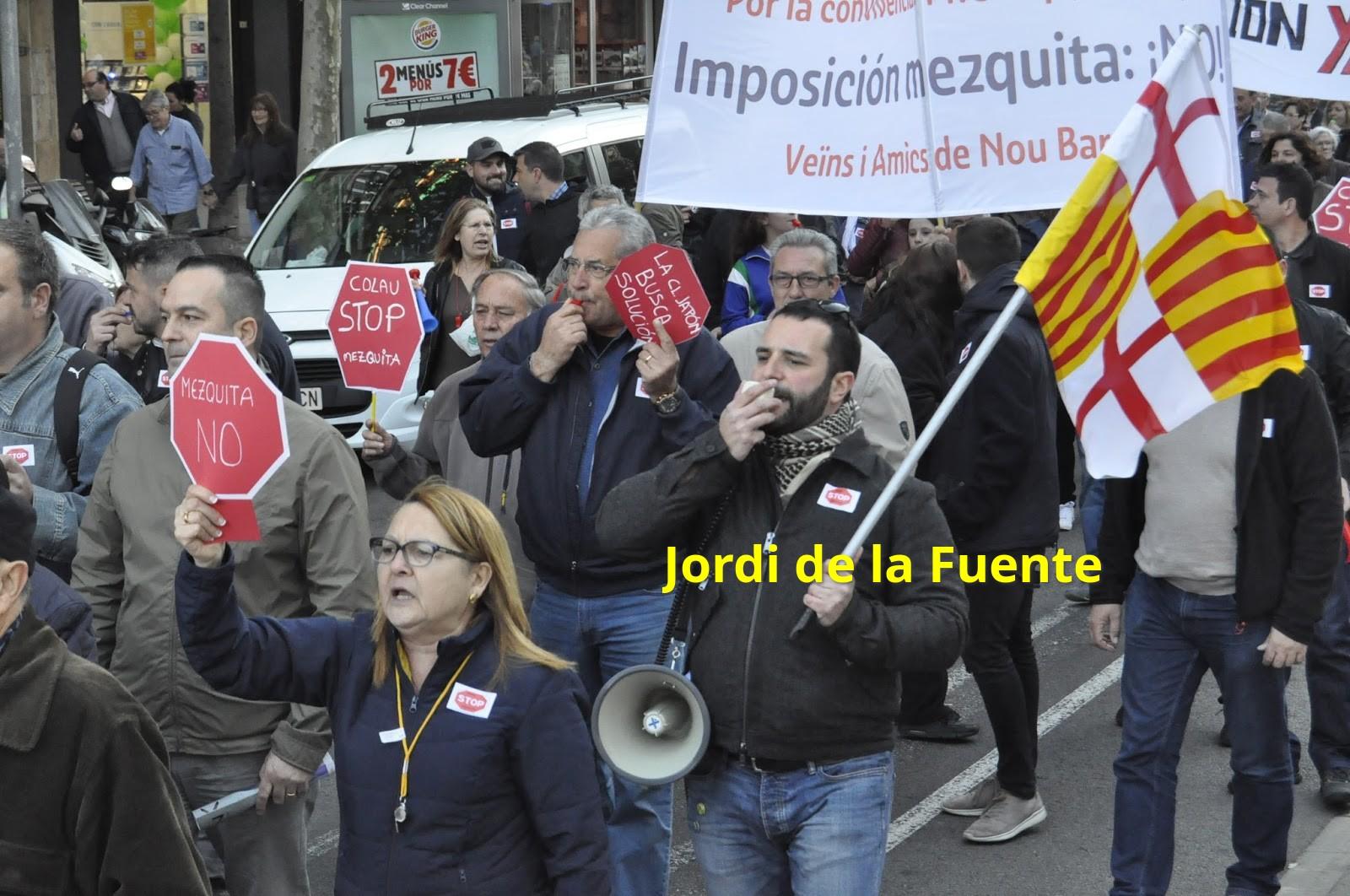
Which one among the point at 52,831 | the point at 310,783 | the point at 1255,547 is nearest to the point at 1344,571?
the point at 1255,547

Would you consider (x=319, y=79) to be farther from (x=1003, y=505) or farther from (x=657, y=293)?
(x=657, y=293)

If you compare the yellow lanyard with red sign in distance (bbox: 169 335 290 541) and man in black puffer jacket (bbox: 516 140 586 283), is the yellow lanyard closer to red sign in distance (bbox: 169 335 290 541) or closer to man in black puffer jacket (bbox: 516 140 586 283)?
red sign in distance (bbox: 169 335 290 541)

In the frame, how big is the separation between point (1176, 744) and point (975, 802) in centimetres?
134

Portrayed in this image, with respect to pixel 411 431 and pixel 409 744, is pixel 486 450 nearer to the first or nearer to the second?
pixel 409 744

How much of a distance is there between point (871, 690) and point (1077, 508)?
23.5 feet

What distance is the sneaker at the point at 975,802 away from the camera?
6590mm

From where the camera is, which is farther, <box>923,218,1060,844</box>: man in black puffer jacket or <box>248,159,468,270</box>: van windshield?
<box>248,159,468,270</box>: van windshield

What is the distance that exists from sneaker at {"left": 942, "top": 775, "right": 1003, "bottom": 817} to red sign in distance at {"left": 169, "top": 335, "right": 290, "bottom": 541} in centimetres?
363

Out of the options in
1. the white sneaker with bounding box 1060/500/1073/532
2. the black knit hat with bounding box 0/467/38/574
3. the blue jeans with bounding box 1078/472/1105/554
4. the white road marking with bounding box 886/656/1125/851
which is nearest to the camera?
the black knit hat with bounding box 0/467/38/574

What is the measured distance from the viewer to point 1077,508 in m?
11.0

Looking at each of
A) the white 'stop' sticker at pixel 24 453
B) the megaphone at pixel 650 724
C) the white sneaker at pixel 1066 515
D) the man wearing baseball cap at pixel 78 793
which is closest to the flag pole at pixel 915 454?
the megaphone at pixel 650 724

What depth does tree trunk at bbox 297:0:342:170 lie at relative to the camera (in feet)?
66.9

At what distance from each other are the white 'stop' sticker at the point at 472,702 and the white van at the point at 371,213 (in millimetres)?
7333

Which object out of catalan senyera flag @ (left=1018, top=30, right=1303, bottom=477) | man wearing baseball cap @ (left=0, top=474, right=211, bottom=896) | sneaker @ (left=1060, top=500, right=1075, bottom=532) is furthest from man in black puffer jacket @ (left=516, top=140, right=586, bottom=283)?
man wearing baseball cap @ (left=0, top=474, right=211, bottom=896)
